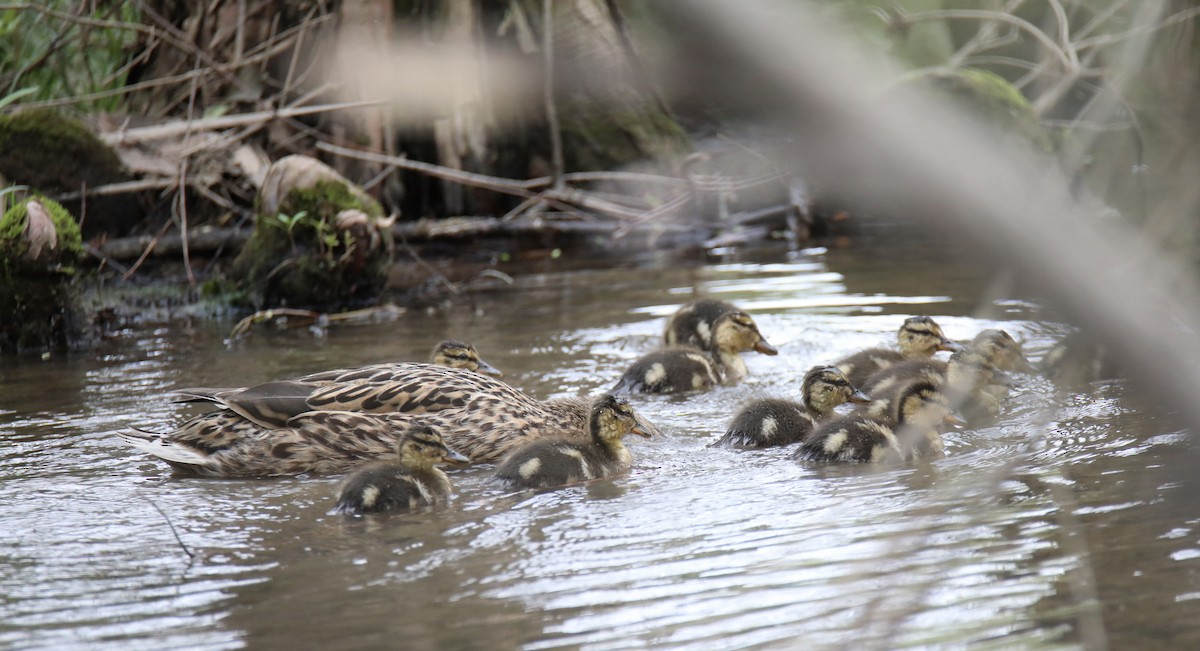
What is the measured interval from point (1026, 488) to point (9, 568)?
2.72 metres

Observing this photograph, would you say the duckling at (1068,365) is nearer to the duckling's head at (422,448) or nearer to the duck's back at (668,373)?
the duck's back at (668,373)

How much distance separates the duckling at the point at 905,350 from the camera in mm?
5371

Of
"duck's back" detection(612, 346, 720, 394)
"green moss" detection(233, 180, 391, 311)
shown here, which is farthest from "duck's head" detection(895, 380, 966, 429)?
"green moss" detection(233, 180, 391, 311)

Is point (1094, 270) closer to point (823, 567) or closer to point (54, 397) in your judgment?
point (823, 567)

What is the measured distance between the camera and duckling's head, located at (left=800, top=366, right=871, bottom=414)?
15.7 feet

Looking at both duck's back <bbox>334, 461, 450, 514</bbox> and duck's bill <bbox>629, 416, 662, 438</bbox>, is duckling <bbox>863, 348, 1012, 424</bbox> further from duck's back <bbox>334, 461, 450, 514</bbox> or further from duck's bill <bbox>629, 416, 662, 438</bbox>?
duck's back <bbox>334, 461, 450, 514</bbox>

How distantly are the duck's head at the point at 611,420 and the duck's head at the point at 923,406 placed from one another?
98cm

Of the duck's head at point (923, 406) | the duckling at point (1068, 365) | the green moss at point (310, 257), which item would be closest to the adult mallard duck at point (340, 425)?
the duck's head at point (923, 406)

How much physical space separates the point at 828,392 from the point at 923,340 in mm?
926

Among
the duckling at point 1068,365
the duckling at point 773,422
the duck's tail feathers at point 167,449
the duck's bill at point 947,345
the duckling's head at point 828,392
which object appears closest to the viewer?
the duck's tail feathers at point 167,449

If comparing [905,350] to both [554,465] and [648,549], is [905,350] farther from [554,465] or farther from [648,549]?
[648,549]

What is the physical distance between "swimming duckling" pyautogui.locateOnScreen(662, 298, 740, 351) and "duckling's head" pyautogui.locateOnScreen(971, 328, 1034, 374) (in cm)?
136

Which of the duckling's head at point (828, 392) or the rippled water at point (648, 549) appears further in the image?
the duckling's head at point (828, 392)

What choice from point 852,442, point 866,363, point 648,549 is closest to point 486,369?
point 866,363
